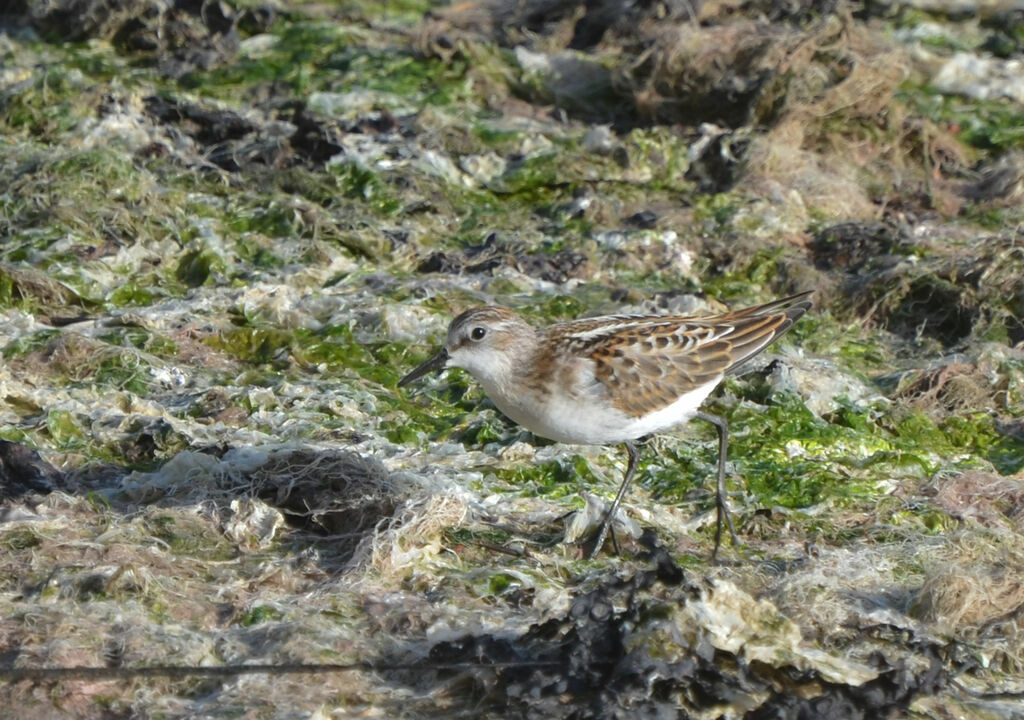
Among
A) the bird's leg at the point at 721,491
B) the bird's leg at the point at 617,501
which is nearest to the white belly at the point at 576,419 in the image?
the bird's leg at the point at 617,501

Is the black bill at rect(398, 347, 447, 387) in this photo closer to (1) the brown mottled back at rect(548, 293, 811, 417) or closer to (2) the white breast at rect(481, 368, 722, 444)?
(2) the white breast at rect(481, 368, 722, 444)

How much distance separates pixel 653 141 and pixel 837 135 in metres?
1.52

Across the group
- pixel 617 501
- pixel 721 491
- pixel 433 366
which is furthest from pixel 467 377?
pixel 721 491

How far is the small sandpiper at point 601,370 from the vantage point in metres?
6.33

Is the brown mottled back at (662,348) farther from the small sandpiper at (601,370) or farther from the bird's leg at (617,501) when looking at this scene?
the bird's leg at (617,501)

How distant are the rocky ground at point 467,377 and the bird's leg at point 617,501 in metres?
0.11

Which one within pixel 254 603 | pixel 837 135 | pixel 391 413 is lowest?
pixel 837 135

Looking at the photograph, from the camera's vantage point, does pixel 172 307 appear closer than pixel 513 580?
No

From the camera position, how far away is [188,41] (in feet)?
40.2

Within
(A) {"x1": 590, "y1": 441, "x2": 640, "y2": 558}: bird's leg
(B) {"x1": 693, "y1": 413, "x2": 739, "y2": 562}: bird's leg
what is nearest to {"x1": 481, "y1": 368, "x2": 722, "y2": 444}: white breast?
(A) {"x1": 590, "y1": 441, "x2": 640, "y2": 558}: bird's leg

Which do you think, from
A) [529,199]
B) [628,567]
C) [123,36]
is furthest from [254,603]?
[123,36]

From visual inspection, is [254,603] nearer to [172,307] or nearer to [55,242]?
[172,307]

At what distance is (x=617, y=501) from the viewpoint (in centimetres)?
645

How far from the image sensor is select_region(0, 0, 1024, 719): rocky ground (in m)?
5.18
